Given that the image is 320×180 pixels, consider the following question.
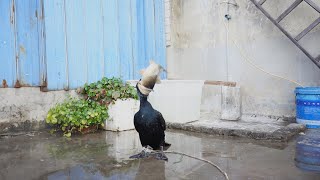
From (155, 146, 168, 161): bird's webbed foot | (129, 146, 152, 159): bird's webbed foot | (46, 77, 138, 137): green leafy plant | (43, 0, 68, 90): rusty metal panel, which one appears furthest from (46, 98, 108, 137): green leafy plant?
(155, 146, 168, 161): bird's webbed foot

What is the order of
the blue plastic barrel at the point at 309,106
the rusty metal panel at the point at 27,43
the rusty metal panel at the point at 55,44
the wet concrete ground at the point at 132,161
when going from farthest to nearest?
the rusty metal panel at the point at 55,44, the rusty metal panel at the point at 27,43, the blue plastic barrel at the point at 309,106, the wet concrete ground at the point at 132,161

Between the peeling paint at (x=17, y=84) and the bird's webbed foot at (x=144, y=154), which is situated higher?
the peeling paint at (x=17, y=84)

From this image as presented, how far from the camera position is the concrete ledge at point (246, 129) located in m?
3.92

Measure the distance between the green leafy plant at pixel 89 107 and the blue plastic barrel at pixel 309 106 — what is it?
248 centimetres

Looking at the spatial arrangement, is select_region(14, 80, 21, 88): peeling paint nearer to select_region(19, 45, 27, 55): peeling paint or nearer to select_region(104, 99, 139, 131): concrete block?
select_region(19, 45, 27, 55): peeling paint

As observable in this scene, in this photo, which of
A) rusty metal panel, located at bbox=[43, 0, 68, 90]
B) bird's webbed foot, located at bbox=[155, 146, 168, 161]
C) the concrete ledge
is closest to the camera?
bird's webbed foot, located at bbox=[155, 146, 168, 161]

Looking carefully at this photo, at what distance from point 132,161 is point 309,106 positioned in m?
2.71

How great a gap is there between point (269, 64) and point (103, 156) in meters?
3.24

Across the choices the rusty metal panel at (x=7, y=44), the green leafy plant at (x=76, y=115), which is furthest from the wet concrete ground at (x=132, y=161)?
the rusty metal panel at (x=7, y=44)

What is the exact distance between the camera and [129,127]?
4.84m

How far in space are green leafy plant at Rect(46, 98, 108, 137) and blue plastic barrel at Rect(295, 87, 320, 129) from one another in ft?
9.44

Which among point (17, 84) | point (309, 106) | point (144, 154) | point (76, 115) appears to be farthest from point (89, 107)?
point (309, 106)

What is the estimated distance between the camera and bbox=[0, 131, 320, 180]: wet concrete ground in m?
2.72

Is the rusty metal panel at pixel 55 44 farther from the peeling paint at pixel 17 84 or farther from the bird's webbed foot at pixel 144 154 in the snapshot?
the bird's webbed foot at pixel 144 154
